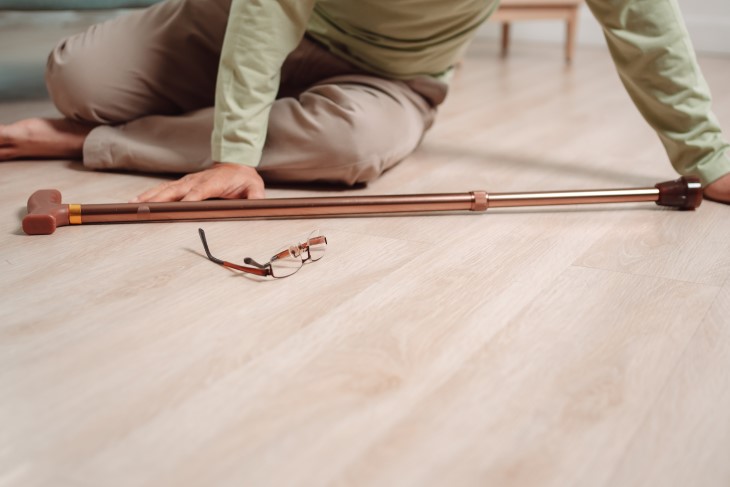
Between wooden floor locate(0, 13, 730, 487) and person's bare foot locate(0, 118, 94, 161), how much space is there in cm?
22

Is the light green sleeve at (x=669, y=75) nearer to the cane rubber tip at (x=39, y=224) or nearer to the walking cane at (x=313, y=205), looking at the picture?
the walking cane at (x=313, y=205)

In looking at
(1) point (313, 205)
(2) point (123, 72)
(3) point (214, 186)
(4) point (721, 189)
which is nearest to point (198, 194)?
(3) point (214, 186)

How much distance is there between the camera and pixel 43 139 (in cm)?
159

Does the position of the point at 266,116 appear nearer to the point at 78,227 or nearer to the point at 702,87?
the point at 78,227

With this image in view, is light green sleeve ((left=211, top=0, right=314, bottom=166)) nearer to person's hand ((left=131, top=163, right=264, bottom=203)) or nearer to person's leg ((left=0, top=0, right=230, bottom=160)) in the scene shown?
person's hand ((left=131, top=163, right=264, bottom=203))

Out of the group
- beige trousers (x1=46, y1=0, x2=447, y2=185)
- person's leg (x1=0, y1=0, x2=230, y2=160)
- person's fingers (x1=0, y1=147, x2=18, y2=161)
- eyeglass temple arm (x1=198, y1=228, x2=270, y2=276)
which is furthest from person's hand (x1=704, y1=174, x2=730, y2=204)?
person's fingers (x1=0, y1=147, x2=18, y2=161)

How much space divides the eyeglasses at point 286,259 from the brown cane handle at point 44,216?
0.22 meters

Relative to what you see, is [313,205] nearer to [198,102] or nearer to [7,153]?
[198,102]

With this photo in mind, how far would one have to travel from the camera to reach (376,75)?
1.57m

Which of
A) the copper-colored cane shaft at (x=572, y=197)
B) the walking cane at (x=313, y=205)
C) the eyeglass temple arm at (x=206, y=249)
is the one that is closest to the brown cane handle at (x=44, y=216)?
the walking cane at (x=313, y=205)

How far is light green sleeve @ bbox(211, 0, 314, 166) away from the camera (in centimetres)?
128

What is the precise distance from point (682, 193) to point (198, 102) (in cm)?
93

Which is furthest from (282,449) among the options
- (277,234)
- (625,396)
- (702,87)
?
(702,87)

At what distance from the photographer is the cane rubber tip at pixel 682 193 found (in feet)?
4.20
